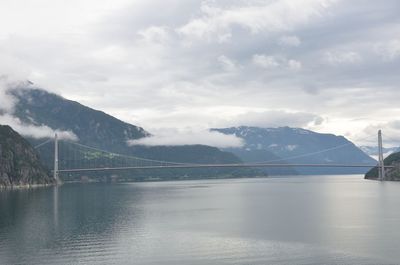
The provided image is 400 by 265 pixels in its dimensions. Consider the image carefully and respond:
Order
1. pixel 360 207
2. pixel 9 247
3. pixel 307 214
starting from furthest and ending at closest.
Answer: pixel 360 207 → pixel 307 214 → pixel 9 247

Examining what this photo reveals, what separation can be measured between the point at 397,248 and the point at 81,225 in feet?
152

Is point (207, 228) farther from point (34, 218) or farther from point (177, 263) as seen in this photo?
point (34, 218)

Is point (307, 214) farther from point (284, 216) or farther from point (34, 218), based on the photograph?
point (34, 218)

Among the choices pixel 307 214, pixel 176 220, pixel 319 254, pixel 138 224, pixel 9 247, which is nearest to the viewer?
pixel 319 254

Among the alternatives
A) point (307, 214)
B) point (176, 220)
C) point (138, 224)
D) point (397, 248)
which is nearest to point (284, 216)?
point (307, 214)

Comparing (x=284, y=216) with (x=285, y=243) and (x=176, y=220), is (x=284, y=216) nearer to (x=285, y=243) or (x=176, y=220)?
(x=176, y=220)

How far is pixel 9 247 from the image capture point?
59469 mm

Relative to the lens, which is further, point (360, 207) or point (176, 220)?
point (360, 207)

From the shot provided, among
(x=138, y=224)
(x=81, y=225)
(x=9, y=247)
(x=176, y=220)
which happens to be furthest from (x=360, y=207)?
(x=9, y=247)

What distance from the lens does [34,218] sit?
89000mm

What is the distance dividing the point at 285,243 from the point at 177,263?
1616 centimetres

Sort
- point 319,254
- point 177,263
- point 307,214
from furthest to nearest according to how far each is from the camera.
→ point 307,214, point 319,254, point 177,263

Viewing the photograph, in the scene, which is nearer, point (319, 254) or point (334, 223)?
point (319, 254)

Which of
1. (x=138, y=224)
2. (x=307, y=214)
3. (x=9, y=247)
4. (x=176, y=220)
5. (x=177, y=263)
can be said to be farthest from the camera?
(x=307, y=214)
